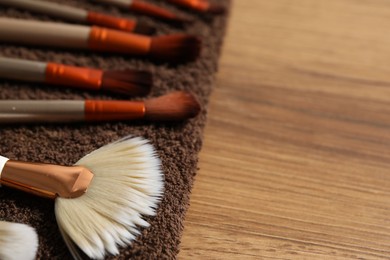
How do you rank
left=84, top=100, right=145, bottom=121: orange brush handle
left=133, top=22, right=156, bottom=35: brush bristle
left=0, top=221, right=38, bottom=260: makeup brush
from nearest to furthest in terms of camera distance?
left=0, top=221, right=38, bottom=260: makeup brush → left=84, top=100, right=145, bottom=121: orange brush handle → left=133, top=22, right=156, bottom=35: brush bristle

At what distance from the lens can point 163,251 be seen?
0.44 metres

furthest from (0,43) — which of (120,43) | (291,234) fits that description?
(291,234)

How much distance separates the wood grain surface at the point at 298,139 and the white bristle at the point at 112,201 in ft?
0.18

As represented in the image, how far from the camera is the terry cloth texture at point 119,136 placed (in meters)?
0.45

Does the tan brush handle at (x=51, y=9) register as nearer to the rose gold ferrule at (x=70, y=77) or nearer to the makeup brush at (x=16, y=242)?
the rose gold ferrule at (x=70, y=77)

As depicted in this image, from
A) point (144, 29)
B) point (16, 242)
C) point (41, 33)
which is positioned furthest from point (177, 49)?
point (16, 242)

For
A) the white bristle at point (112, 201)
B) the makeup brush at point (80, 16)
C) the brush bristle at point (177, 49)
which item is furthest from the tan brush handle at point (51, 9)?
the white bristle at point (112, 201)

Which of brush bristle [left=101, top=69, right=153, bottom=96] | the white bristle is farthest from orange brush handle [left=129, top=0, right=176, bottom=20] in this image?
the white bristle

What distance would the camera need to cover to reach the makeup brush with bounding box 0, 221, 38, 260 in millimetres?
414

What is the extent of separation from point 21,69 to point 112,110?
0.12 m

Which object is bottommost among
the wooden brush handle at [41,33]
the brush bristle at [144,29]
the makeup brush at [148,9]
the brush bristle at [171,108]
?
the brush bristle at [171,108]

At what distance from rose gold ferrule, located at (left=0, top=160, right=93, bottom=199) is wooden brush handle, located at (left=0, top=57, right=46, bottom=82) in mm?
129

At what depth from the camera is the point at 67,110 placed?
511 millimetres

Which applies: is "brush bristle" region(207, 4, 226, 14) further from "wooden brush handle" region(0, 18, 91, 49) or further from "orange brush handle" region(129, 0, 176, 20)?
"wooden brush handle" region(0, 18, 91, 49)
